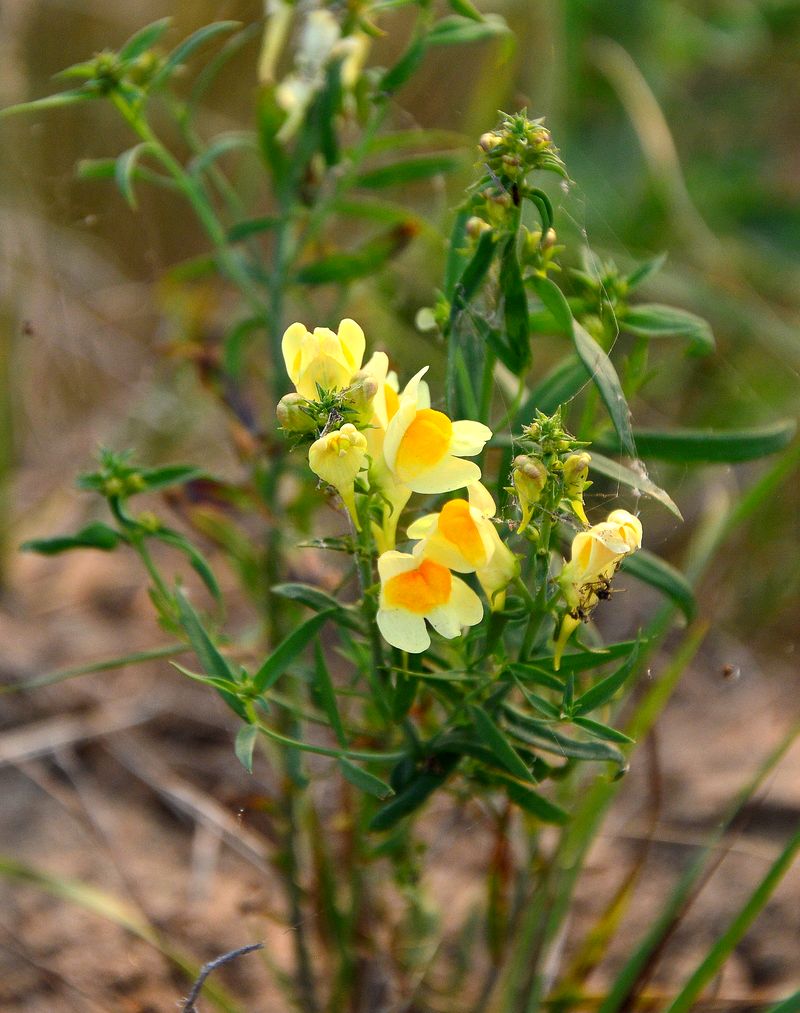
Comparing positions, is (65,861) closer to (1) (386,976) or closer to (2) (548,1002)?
(1) (386,976)

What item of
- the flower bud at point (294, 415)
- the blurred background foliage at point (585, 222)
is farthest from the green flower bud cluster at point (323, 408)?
the blurred background foliage at point (585, 222)

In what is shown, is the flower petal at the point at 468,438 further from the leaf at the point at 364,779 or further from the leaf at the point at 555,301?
the leaf at the point at 364,779

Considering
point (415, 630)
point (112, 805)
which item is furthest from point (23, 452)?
point (415, 630)

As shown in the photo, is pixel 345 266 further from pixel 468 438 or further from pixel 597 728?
pixel 597 728

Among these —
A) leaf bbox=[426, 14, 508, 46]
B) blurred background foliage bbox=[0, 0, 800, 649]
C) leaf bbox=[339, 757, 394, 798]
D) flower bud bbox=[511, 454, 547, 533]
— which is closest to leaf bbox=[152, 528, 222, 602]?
leaf bbox=[339, 757, 394, 798]

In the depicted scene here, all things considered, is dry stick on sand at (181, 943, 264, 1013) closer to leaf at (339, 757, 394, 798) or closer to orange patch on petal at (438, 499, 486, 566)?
leaf at (339, 757, 394, 798)

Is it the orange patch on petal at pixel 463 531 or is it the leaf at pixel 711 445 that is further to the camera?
the leaf at pixel 711 445

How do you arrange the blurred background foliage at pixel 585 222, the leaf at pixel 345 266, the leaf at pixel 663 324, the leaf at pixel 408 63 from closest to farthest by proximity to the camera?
the leaf at pixel 663 324, the leaf at pixel 408 63, the leaf at pixel 345 266, the blurred background foliage at pixel 585 222
